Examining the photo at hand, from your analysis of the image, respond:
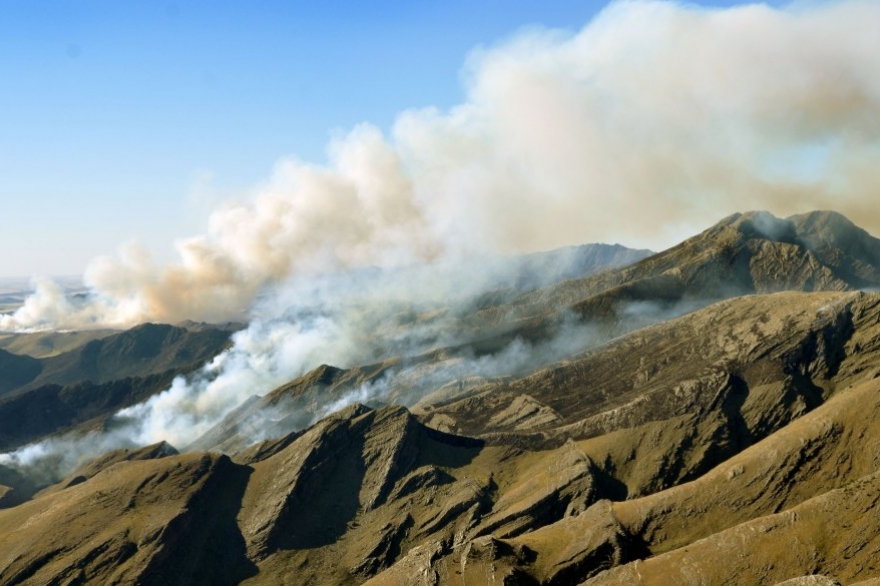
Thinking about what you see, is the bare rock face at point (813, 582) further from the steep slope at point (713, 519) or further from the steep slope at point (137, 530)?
the steep slope at point (137, 530)

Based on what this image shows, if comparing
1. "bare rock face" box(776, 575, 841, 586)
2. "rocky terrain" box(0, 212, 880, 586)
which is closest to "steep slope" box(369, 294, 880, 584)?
"rocky terrain" box(0, 212, 880, 586)

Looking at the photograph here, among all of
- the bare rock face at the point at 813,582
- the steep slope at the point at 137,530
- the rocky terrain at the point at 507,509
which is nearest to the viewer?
the bare rock face at the point at 813,582

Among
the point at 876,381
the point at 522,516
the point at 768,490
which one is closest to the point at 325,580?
the point at 522,516

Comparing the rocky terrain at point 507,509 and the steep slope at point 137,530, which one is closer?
the rocky terrain at point 507,509

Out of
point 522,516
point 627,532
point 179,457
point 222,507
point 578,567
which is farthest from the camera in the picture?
point 179,457

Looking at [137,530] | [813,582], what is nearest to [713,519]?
[813,582]

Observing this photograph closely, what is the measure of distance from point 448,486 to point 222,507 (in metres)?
55.3

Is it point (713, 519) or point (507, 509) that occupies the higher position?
point (507, 509)

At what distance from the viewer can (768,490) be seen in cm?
15900

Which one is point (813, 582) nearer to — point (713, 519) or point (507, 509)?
point (713, 519)

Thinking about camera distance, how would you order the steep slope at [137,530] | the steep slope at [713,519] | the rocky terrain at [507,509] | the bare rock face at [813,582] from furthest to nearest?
the steep slope at [137,530] → the rocky terrain at [507,509] → the steep slope at [713,519] → the bare rock face at [813,582]

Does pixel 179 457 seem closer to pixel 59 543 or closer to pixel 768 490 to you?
pixel 59 543

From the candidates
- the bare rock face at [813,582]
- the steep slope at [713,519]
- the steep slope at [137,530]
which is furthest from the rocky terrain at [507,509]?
the bare rock face at [813,582]

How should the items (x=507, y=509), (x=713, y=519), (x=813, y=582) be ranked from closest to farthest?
(x=813, y=582) → (x=713, y=519) → (x=507, y=509)
